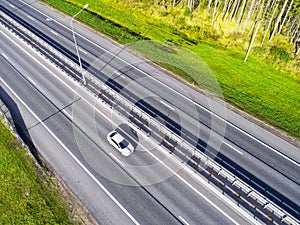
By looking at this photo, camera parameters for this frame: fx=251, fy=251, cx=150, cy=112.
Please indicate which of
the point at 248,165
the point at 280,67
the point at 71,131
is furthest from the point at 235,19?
the point at 71,131

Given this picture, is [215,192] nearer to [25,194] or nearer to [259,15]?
[25,194]

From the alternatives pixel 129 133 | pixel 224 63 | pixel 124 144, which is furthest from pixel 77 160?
pixel 224 63

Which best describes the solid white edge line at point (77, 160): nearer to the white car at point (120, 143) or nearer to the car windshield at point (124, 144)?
the white car at point (120, 143)

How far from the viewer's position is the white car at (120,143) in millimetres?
30766

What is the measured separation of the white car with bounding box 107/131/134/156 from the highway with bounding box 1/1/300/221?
1.23 metres

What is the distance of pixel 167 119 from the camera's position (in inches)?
1417

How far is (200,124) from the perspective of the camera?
35.7 metres

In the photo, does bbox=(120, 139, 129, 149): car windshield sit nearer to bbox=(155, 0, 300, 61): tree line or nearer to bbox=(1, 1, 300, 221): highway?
bbox=(1, 1, 300, 221): highway

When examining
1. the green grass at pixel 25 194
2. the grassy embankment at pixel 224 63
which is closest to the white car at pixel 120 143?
the green grass at pixel 25 194

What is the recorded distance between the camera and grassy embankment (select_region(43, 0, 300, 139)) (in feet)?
129

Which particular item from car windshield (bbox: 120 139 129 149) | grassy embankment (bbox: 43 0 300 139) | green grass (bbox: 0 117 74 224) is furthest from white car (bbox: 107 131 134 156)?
grassy embankment (bbox: 43 0 300 139)

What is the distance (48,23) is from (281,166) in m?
55.0

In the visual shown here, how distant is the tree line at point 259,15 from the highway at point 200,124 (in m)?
20.7

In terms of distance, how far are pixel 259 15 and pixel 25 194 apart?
57.6 metres
